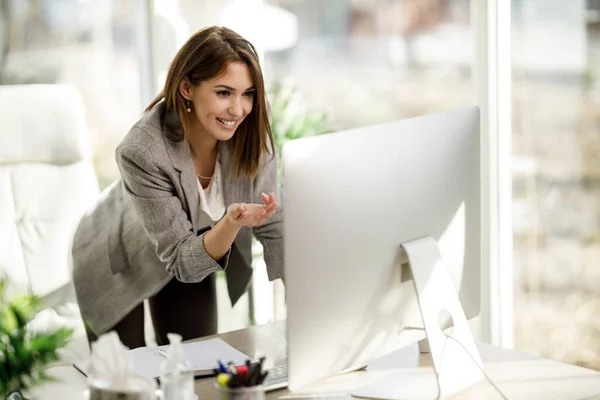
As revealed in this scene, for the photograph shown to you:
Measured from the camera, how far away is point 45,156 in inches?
106

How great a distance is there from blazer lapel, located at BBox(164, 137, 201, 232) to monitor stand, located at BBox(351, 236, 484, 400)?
2.35ft

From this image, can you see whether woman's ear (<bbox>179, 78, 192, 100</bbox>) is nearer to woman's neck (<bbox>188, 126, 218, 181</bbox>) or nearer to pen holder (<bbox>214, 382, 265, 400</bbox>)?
woman's neck (<bbox>188, 126, 218, 181</bbox>)

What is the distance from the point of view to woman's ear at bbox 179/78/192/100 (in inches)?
79.0

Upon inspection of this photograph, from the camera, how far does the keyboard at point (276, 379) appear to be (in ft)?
4.88

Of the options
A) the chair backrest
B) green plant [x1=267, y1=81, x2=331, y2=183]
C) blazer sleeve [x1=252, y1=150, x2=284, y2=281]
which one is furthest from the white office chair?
blazer sleeve [x1=252, y1=150, x2=284, y2=281]

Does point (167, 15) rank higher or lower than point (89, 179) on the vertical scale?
higher

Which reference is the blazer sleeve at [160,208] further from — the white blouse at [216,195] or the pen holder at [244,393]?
the pen holder at [244,393]

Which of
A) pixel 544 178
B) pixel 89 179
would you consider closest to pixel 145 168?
pixel 89 179

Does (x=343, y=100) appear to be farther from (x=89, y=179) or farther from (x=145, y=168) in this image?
(x=145, y=168)

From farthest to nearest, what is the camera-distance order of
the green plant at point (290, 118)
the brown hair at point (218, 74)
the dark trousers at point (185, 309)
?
A: the green plant at point (290, 118), the dark trousers at point (185, 309), the brown hair at point (218, 74)

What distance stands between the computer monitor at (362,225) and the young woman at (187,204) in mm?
335

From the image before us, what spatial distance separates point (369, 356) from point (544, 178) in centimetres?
146

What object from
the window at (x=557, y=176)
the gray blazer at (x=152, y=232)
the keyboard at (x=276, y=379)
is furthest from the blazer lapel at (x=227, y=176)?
the window at (x=557, y=176)

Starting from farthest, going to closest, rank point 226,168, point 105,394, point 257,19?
point 257,19 < point 226,168 < point 105,394
